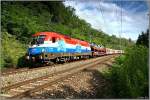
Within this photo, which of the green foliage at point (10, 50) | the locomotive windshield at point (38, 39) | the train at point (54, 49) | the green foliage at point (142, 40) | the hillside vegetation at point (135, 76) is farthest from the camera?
the train at point (54, 49)

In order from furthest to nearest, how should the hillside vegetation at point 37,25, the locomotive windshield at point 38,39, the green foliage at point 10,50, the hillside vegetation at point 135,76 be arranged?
1. the locomotive windshield at point 38,39
2. the green foliage at point 10,50
3. the hillside vegetation at point 37,25
4. the hillside vegetation at point 135,76

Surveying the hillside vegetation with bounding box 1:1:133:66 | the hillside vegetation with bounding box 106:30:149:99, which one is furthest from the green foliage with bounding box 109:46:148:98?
the hillside vegetation with bounding box 1:1:133:66

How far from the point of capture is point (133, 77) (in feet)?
27.0

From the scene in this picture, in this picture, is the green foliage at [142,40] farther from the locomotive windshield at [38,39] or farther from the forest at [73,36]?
the locomotive windshield at [38,39]

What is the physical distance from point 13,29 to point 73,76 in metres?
3.43

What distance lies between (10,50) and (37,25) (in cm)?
263

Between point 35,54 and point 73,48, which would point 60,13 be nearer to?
point 35,54

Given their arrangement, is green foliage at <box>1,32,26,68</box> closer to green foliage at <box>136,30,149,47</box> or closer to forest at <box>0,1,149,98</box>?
forest at <box>0,1,149,98</box>

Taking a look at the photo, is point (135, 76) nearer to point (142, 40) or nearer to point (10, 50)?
point (142, 40)

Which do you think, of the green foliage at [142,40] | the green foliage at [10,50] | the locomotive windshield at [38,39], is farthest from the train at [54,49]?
the green foliage at [142,40]

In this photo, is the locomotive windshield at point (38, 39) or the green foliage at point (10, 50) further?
the locomotive windshield at point (38, 39)

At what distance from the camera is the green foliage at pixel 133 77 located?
307 inches

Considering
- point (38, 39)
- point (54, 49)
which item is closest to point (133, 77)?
point (38, 39)

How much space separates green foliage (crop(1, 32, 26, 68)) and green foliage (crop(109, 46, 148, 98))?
5.79 metres
